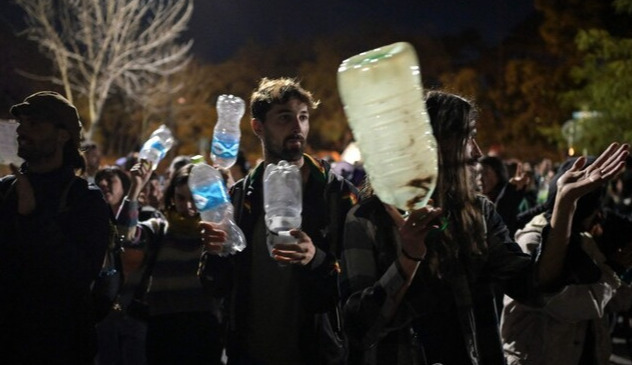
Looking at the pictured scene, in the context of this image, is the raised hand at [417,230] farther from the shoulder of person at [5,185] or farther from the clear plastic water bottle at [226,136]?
the clear plastic water bottle at [226,136]

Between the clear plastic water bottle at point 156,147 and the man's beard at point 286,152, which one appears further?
the clear plastic water bottle at point 156,147

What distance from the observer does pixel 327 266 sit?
374 centimetres

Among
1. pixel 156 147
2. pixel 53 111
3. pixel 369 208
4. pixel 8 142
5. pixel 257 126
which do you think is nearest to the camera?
pixel 369 208

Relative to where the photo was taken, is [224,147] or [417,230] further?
[224,147]

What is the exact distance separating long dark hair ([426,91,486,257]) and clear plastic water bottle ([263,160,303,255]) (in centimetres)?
87

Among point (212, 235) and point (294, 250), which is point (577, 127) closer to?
point (212, 235)

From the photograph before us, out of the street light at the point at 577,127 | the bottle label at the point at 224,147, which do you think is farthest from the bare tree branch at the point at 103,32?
the bottle label at the point at 224,147

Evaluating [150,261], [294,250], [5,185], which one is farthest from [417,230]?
[150,261]

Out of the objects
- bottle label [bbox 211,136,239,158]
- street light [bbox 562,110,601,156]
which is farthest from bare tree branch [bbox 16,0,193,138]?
bottle label [bbox 211,136,239,158]

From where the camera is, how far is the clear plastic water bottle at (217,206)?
13.0 feet

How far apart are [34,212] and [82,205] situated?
0.25 meters

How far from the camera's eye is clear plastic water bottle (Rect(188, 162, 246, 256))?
3.95 meters

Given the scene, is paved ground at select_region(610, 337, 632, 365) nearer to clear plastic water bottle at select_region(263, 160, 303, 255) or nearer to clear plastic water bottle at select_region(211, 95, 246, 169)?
clear plastic water bottle at select_region(211, 95, 246, 169)

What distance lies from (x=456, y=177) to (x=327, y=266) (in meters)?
0.95
